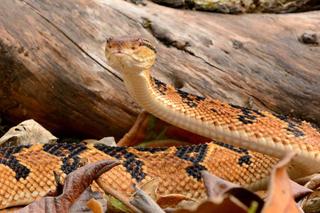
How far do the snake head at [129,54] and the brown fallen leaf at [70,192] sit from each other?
5.05 ft

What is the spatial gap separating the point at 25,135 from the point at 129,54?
48.8 inches


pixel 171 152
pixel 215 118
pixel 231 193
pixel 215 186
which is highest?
pixel 231 193

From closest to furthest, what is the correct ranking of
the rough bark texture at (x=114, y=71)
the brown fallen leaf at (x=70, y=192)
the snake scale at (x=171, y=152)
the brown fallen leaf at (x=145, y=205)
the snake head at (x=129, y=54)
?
the brown fallen leaf at (x=145, y=205) → the brown fallen leaf at (x=70, y=192) → the snake scale at (x=171, y=152) → the snake head at (x=129, y=54) → the rough bark texture at (x=114, y=71)

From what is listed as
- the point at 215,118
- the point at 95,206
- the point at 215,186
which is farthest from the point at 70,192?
the point at 215,118

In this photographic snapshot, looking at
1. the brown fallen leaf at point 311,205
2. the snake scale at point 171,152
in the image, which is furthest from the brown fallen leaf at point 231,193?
the snake scale at point 171,152

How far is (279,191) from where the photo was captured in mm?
2557

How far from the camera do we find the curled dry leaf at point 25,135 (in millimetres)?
5582

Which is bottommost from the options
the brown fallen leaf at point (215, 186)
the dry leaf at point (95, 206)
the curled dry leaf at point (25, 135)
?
the curled dry leaf at point (25, 135)

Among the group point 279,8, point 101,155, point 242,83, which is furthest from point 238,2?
point 101,155

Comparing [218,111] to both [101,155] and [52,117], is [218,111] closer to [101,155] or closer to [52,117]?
[101,155]

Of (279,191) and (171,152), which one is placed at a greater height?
(279,191)

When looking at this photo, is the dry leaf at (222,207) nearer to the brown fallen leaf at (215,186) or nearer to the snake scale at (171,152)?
the brown fallen leaf at (215,186)

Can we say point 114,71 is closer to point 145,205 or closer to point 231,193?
point 145,205

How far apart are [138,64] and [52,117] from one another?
166 centimetres
